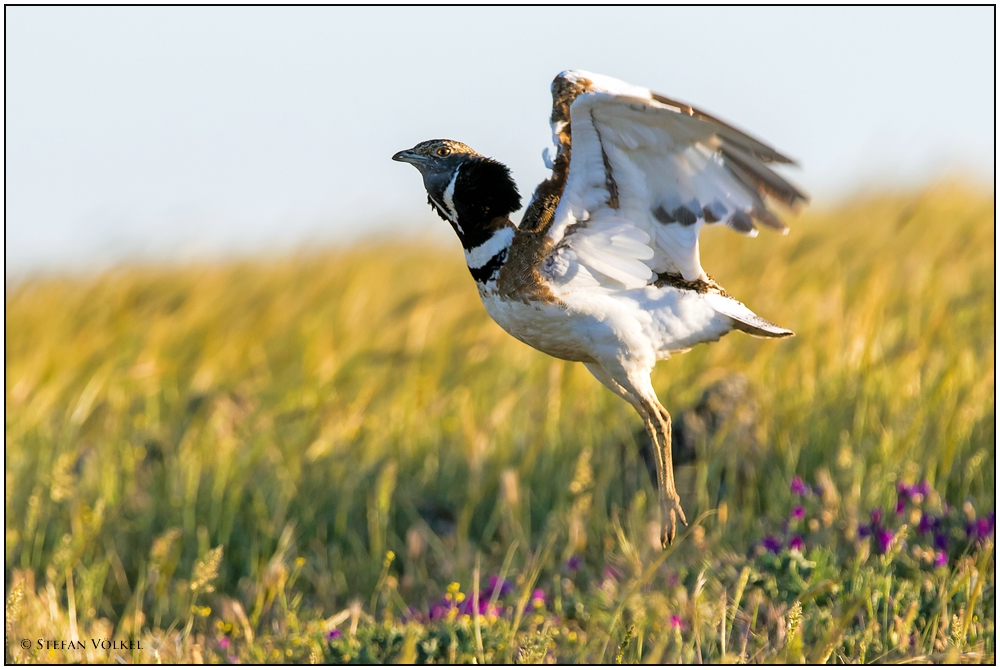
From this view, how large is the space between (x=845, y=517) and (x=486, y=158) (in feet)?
9.96

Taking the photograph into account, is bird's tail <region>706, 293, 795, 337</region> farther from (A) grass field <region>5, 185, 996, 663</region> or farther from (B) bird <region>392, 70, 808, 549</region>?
(A) grass field <region>5, 185, 996, 663</region>

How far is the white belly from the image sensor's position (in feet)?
8.99

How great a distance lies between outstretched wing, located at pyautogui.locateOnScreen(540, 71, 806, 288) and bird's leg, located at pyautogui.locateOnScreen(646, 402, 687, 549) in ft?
1.26

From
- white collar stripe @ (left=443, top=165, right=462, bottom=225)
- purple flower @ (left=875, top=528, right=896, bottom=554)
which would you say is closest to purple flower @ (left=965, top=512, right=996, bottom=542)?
purple flower @ (left=875, top=528, right=896, bottom=554)

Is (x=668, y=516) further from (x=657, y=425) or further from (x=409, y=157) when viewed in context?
(x=409, y=157)

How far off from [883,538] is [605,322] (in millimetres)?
2457

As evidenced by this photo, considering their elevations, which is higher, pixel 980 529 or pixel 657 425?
pixel 657 425

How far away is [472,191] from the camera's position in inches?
110

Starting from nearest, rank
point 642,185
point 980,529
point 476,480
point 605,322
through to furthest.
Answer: point 605,322
point 642,185
point 980,529
point 476,480

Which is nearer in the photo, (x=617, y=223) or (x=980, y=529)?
(x=617, y=223)

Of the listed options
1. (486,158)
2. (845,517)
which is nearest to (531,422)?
(845,517)

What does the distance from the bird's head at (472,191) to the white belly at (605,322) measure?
0.22 metres

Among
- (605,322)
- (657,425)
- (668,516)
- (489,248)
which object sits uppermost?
(489,248)

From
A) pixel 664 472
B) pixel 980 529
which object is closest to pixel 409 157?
pixel 664 472
